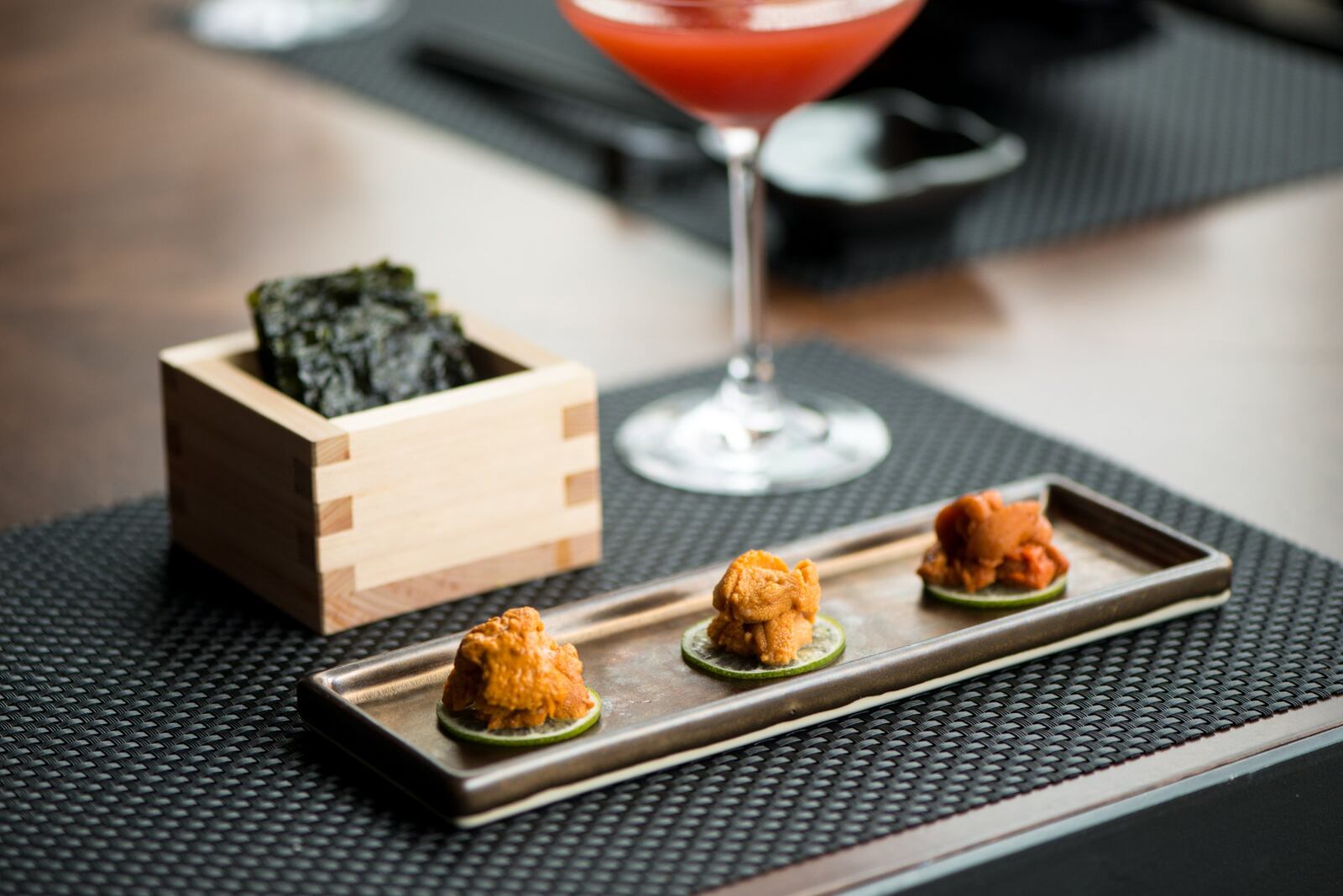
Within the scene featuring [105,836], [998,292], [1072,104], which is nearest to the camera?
[105,836]

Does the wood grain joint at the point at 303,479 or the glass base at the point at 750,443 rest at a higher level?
the wood grain joint at the point at 303,479

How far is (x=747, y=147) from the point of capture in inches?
47.6

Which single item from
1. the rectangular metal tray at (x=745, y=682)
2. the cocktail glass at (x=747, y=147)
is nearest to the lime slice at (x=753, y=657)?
the rectangular metal tray at (x=745, y=682)

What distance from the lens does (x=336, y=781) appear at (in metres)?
0.81

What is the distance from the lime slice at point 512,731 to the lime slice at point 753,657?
0.07 meters

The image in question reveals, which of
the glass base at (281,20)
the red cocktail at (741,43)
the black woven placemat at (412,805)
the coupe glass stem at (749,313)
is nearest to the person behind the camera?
the black woven placemat at (412,805)

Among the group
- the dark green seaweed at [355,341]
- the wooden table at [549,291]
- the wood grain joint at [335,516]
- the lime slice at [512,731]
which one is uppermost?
the dark green seaweed at [355,341]

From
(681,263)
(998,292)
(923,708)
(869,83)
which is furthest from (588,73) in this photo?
(923,708)

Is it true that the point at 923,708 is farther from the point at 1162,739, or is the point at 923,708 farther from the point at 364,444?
the point at 364,444

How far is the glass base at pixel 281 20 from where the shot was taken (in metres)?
2.19

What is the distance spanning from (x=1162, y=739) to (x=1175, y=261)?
789 mm

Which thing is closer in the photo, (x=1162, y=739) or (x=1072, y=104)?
(x=1162, y=739)

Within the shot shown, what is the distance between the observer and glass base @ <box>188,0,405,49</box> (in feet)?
7.18

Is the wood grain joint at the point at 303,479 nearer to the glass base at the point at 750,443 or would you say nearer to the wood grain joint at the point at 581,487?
the wood grain joint at the point at 581,487
